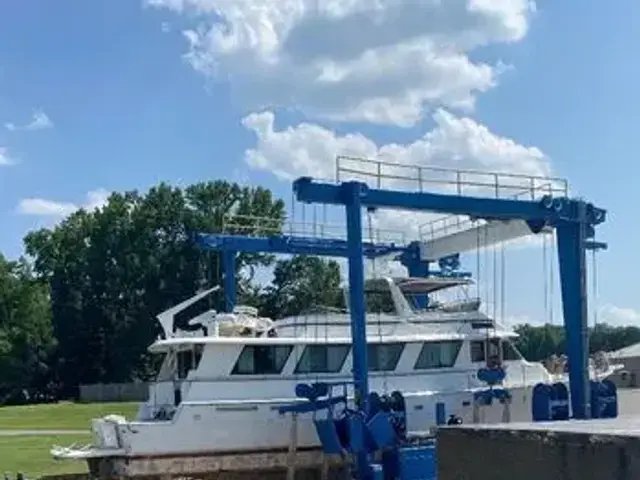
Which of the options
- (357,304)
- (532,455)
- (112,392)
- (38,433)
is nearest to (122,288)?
(112,392)

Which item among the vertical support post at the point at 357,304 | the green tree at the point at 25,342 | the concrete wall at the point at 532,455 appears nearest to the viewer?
the concrete wall at the point at 532,455

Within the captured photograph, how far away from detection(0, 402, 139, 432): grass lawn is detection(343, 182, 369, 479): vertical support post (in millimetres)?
20835

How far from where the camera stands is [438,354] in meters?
23.3

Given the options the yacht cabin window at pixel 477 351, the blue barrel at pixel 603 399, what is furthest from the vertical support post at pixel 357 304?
the blue barrel at pixel 603 399

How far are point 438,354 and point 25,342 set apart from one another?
193ft

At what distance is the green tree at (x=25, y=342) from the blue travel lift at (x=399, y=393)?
2278 inches

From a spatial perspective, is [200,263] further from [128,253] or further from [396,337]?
[396,337]

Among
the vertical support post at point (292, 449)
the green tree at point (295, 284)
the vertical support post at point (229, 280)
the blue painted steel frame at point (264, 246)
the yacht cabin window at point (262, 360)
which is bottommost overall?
the vertical support post at point (292, 449)

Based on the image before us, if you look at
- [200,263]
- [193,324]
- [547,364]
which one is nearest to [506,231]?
[547,364]

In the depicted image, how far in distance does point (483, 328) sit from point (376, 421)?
4.69 m

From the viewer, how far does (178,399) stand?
2136 centimetres

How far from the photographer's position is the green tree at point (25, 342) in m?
75.9

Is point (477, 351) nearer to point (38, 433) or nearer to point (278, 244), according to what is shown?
point (278, 244)

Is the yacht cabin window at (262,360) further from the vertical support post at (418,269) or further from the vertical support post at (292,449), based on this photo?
the vertical support post at (418,269)
